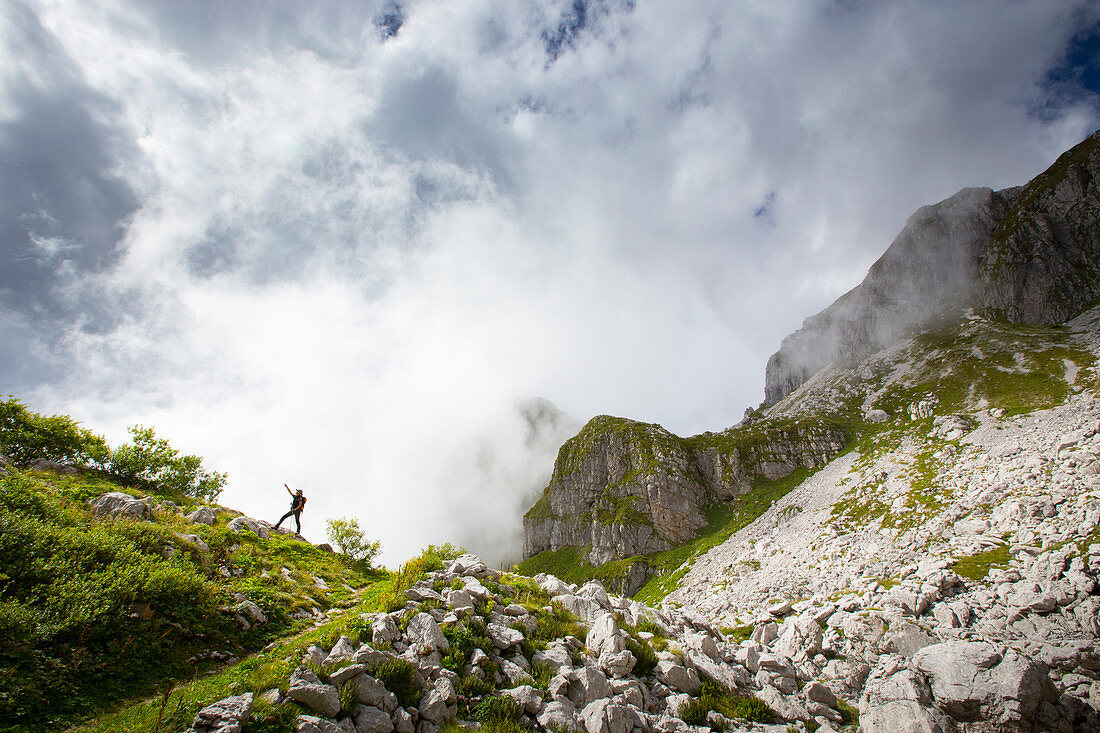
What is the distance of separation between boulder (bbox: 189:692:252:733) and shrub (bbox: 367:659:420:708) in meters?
2.51

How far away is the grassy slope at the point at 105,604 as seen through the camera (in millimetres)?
8320

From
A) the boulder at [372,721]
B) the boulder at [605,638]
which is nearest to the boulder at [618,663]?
the boulder at [605,638]

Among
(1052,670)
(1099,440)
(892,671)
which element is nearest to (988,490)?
(1099,440)

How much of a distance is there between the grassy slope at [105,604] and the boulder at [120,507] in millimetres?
929

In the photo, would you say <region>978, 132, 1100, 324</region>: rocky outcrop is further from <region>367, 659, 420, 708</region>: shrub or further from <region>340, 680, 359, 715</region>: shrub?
<region>340, 680, 359, 715</region>: shrub

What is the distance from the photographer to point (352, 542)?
2277 centimetres

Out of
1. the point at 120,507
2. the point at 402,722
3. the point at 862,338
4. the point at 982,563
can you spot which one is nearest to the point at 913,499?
the point at 982,563

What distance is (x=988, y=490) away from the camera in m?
40.4

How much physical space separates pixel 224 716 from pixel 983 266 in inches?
7176

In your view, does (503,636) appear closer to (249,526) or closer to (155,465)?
(249,526)

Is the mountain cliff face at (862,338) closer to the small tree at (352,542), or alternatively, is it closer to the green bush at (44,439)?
the small tree at (352,542)

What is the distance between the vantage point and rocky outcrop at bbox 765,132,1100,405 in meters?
101

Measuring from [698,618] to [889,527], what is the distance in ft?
147

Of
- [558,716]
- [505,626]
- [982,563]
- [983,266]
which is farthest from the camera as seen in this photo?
[983,266]
